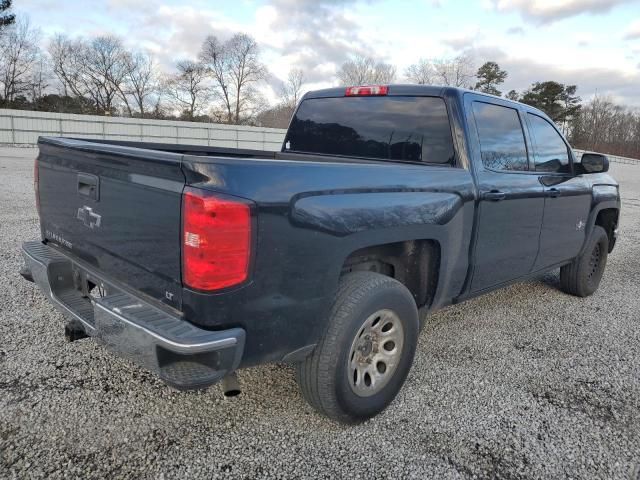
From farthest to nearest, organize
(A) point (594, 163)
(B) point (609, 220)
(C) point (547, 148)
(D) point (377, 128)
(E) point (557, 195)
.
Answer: (B) point (609, 220) < (A) point (594, 163) < (C) point (547, 148) < (E) point (557, 195) < (D) point (377, 128)

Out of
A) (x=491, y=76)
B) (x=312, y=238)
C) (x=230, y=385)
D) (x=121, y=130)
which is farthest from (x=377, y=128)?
(x=491, y=76)

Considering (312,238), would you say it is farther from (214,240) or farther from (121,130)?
(121,130)

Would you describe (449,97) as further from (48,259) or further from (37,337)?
(37,337)

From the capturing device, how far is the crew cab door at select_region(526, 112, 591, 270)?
4023 millimetres

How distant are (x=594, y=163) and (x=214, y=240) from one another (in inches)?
152

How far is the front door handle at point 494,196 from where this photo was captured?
10.6 ft

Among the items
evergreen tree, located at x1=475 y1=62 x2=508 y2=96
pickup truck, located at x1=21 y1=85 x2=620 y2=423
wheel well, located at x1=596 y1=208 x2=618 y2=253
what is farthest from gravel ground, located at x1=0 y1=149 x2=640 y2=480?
evergreen tree, located at x1=475 y1=62 x2=508 y2=96

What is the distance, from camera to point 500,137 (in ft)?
11.8

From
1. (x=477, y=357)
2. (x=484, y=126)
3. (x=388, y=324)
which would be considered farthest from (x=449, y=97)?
(x=477, y=357)

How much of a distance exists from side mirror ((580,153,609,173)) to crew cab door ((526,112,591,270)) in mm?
101

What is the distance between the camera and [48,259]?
277cm

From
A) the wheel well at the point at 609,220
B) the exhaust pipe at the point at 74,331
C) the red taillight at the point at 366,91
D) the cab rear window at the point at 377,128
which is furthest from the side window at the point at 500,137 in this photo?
the exhaust pipe at the point at 74,331

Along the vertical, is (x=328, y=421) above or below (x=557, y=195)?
below

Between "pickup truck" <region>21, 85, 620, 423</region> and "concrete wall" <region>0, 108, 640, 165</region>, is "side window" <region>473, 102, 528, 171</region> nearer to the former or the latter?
"pickup truck" <region>21, 85, 620, 423</region>
